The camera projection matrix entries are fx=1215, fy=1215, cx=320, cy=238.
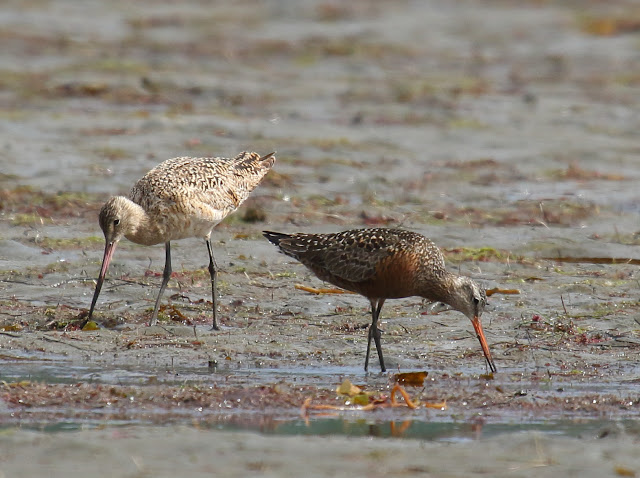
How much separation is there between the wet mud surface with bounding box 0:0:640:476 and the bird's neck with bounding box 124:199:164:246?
0.50 metres

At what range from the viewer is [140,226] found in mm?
9008

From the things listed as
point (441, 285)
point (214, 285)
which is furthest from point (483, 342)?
point (214, 285)

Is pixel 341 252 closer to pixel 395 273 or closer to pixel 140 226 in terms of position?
pixel 395 273

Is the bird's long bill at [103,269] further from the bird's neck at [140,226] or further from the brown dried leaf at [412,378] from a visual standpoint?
the brown dried leaf at [412,378]

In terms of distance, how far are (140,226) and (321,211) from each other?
3472mm

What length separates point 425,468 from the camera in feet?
18.3

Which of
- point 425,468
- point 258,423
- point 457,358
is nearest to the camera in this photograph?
point 425,468

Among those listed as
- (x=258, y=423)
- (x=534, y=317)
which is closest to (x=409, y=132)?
(x=534, y=317)

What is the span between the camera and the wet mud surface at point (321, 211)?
7.18m

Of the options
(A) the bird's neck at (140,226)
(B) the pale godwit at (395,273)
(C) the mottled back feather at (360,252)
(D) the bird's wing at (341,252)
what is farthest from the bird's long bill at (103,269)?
(B) the pale godwit at (395,273)

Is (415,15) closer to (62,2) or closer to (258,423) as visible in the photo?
(62,2)

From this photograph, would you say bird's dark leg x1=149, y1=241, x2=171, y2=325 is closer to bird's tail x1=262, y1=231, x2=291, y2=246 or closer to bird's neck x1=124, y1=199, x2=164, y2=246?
bird's neck x1=124, y1=199, x2=164, y2=246

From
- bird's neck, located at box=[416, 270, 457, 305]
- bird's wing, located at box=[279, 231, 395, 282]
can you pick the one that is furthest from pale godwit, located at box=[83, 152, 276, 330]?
bird's neck, located at box=[416, 270, 457, 305]

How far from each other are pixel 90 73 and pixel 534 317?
12.0m
